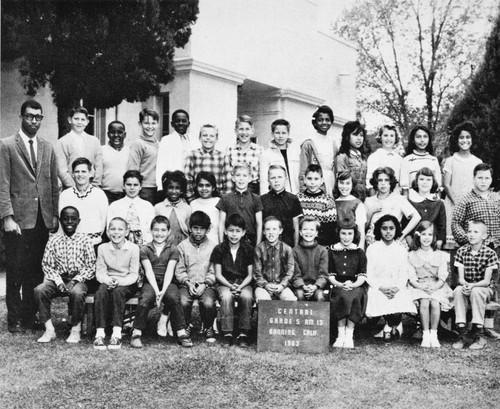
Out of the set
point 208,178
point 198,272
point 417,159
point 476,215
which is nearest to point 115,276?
point 198,272

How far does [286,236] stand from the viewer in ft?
21.5

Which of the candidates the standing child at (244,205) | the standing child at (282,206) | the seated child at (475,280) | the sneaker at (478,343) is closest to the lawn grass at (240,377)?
the sneaker at (478,343)

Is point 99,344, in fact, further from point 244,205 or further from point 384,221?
point 384,221

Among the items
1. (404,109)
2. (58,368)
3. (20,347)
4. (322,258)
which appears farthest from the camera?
(404,109)

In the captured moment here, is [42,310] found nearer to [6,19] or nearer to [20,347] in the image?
[20,347]

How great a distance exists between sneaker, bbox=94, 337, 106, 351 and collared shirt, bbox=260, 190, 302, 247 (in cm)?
197

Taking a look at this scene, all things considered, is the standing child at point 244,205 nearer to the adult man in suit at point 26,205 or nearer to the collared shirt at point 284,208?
the collared shirt at point 284,208

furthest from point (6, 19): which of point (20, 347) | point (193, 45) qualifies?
point (20, 347)

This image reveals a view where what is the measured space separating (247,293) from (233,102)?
8.83m

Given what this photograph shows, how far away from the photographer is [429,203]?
6684 millimetres

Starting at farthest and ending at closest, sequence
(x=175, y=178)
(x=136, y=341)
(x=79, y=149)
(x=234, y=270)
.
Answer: (x=79, y=149), (x=175, y=178), (x=234, y=270), (x=136, y=341)

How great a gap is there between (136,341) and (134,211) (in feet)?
4.57

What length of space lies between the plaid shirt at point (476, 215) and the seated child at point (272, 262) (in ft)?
5.96

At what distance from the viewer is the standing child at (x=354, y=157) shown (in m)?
6.95
